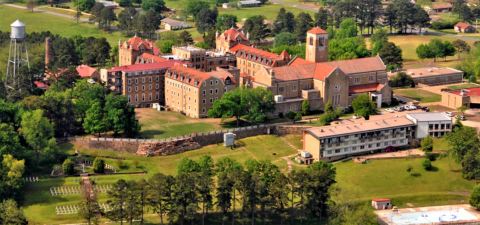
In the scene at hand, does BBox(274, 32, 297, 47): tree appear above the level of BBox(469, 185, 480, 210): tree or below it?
above

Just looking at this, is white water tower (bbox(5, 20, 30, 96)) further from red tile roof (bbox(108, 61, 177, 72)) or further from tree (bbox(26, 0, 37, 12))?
tree (bbox(26, 0, 37, 12))

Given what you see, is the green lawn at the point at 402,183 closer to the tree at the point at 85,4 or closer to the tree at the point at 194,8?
the tree at the point at 194,8

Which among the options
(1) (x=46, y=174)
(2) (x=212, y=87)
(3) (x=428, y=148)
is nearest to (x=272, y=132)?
(2) (x=212, y=87)

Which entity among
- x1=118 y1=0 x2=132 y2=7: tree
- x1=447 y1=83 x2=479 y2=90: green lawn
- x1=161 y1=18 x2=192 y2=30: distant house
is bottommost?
x1=447 y1=83 x2=479 y2=90: green lawn

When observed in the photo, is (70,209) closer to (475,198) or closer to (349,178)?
(349,178)

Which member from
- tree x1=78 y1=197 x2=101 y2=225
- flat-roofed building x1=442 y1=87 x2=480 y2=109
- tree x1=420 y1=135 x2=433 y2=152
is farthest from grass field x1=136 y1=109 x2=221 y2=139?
flat-roofed building x1=442 y1=87 x2=480 y2=109

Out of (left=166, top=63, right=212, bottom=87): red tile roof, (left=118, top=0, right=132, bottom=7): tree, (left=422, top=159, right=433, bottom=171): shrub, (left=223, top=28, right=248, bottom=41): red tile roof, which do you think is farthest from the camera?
(left=118, top=0, right=132, bottom=7): tree

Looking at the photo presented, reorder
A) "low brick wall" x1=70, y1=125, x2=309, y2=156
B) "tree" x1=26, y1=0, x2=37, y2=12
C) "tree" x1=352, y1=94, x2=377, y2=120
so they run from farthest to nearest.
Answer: "tree" x1=26, y1=0, x2=37, y2=12, "tree" x1=352, y1=94, x2=377, y2=120, "low brick wall" x1=70, y1=125, x2=309, y2=156
